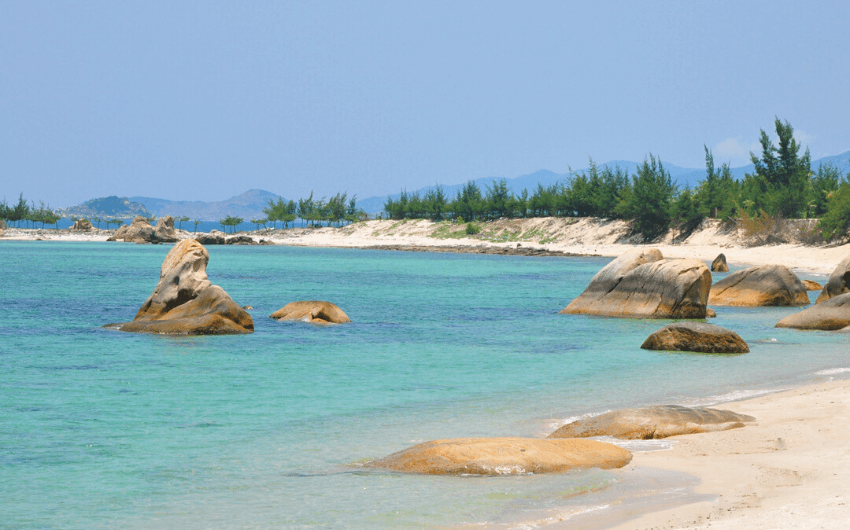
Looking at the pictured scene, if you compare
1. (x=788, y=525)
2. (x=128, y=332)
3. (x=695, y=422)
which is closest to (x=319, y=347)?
(x=128, y=332)

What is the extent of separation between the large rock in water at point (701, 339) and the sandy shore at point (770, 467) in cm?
557

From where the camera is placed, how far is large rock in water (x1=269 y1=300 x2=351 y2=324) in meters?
23.6

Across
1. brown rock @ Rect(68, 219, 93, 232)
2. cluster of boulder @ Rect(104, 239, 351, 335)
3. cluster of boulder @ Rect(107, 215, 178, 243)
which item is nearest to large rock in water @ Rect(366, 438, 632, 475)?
cluster of boulder @ Rect(104, 239, 351, 335)

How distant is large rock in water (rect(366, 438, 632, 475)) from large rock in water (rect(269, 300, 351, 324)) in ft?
49.2

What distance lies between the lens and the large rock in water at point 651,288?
24031mm

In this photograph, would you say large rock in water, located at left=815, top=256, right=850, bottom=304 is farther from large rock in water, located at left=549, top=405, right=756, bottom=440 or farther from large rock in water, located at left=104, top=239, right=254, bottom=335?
large rock in water, located at left=104, top=239, right=254, bottom=335

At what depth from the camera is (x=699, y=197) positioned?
252 feet

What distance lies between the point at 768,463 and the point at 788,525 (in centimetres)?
248

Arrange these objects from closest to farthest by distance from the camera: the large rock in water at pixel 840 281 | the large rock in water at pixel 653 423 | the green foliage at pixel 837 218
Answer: the large rock in water at pixel 653 423
the large rock in water at pixel 840 281
the green foliage at pixel 837 218

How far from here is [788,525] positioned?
572 centimetres

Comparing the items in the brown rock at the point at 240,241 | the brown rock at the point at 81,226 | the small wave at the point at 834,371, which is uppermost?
the brown rock at the point at 81,226

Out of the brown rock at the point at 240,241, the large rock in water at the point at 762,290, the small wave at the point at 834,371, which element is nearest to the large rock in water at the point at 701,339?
the small wave at the point at 834,371

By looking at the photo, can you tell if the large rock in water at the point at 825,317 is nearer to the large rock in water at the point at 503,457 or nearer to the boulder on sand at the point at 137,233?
the large rock in water at the point at 503,457

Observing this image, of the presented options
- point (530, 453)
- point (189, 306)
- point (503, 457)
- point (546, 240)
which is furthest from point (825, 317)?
point (546, 240)
